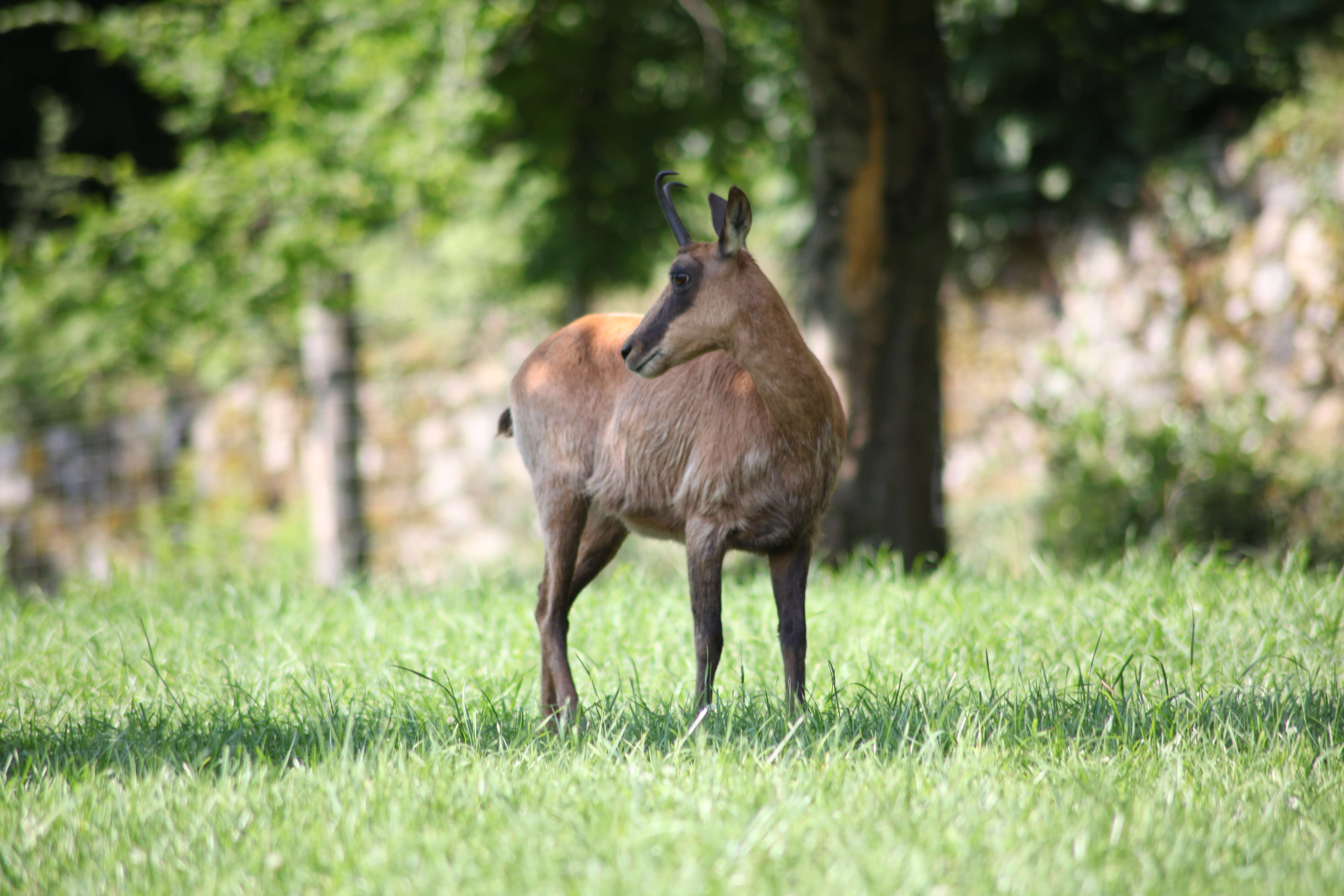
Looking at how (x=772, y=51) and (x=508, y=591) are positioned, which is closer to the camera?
(x=508, y=591)

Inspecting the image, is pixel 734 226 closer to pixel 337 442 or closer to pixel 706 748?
pixel 706 748

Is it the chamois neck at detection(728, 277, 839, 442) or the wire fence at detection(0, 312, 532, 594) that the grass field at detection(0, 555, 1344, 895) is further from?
the wire fence at detection(0, 312, 532, 594)

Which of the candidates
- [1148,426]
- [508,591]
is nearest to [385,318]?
[508,591]

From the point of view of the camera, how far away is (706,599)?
3383 mm

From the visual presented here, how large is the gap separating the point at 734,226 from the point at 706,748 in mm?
1447

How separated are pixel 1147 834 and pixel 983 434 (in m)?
7.74

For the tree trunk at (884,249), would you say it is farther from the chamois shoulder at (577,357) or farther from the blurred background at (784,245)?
the chamois shoulder at (577,357)

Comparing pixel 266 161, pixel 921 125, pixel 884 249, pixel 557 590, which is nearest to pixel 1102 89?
pixel 921 125

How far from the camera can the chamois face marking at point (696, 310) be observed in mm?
3318

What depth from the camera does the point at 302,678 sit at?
13.5 feet

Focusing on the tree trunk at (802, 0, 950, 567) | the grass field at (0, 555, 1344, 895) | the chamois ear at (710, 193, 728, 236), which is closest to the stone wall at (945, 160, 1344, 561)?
the tree trunk at (802, 0, 950, 567)

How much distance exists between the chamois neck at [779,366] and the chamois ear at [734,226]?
13 centimetres

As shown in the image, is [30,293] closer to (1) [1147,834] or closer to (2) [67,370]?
(2) [67,370]

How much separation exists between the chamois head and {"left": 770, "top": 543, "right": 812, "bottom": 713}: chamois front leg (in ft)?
2.19
